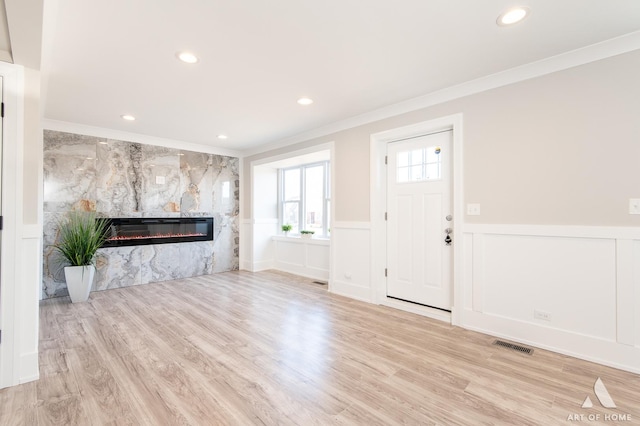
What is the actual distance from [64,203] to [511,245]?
5605mm

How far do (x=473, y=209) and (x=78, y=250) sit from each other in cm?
487

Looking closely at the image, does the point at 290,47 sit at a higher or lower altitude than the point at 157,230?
higher

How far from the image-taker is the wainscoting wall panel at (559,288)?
2186 mm

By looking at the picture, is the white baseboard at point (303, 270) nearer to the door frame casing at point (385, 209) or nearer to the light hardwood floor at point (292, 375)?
the door frame casing at point (385, 209)

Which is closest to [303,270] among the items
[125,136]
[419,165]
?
[419,165]

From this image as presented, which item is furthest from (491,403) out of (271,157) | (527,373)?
(271,157)

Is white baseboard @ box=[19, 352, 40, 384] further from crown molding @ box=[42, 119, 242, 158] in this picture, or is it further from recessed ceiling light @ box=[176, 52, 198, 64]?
crown molding @ box=[42, 119, 242, 158]

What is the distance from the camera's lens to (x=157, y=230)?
16.4ft

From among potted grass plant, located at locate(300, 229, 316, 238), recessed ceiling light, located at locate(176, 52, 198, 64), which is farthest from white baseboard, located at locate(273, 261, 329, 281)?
recessed ceiling light, located at locate(176, 52, 198, 64)

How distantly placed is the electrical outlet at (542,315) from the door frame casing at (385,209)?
613 millimetres

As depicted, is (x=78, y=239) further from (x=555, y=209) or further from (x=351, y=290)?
(x=555, y=209)

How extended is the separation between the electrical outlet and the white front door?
2.68 ft

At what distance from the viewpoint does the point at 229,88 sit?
3055 millimetres

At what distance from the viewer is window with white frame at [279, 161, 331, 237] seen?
562 cm
